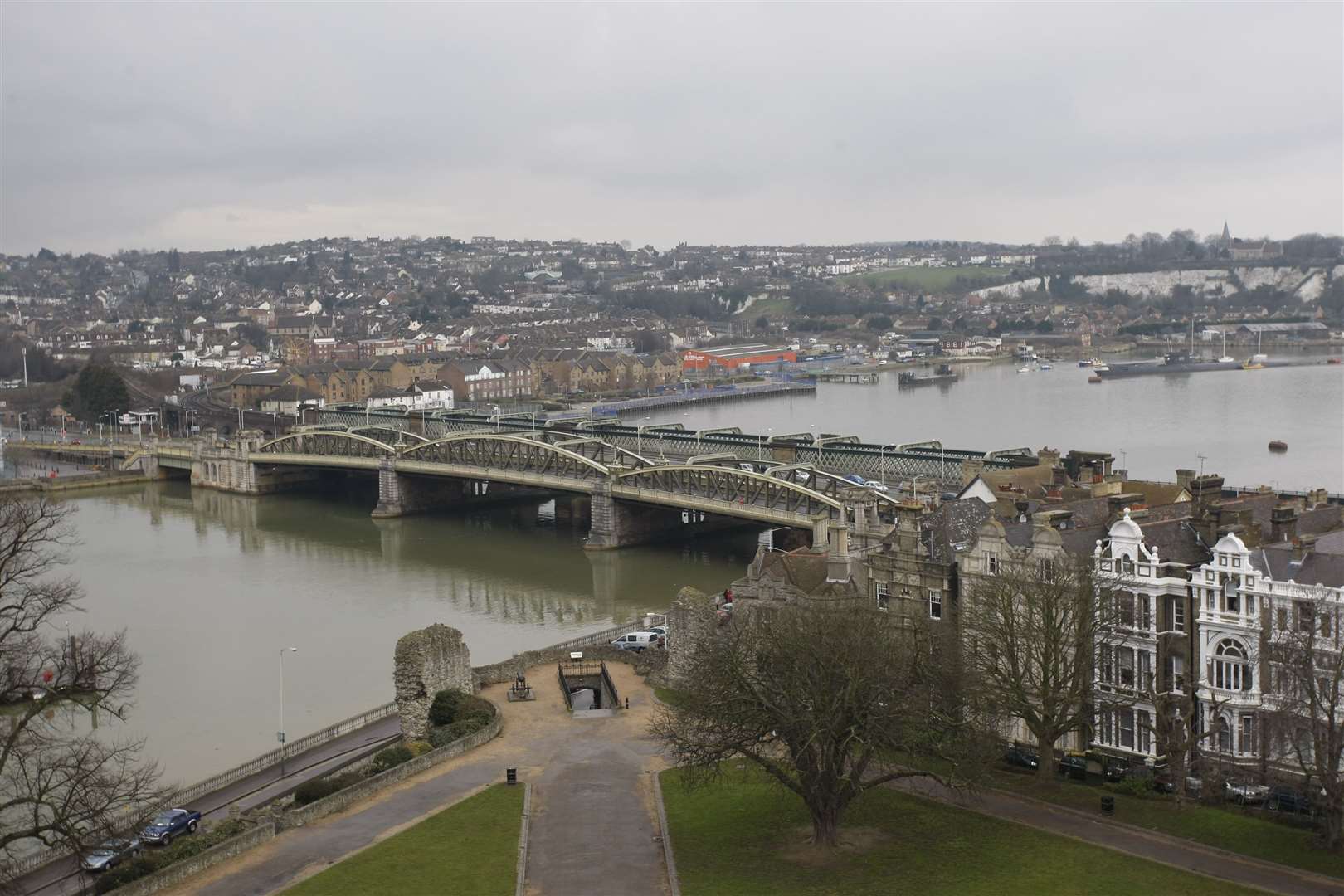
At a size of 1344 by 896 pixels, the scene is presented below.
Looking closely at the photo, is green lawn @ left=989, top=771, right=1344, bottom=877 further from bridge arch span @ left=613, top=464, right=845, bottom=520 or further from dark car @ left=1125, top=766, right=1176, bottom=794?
bridge arch span @ left=613, top=464, right=845, bottom=520

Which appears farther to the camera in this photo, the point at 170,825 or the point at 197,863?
the point at 170,825

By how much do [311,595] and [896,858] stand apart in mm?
30179

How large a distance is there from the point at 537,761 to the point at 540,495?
41.9m

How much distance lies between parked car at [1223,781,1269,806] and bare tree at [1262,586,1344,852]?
1.75 feet

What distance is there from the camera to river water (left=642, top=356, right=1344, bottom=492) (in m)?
70.4

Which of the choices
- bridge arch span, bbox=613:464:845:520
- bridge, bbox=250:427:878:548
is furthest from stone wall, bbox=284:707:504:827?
bridge arch span, bbox=613:464:845:520

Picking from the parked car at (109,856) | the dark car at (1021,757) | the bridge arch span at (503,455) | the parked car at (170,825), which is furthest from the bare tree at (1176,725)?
the bridge arch span at (503,455)

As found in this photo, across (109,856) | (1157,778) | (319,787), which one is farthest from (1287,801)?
(109,856)

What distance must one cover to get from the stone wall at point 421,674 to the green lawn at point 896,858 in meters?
5.94

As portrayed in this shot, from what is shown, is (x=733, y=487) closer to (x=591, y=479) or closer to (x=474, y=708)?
(x=591, y=479)

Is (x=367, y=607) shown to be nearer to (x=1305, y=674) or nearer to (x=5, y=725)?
(x=5, y=725)

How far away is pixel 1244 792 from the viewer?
2117 centimetres

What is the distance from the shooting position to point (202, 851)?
787 inches

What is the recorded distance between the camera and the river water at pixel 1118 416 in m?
70.4
